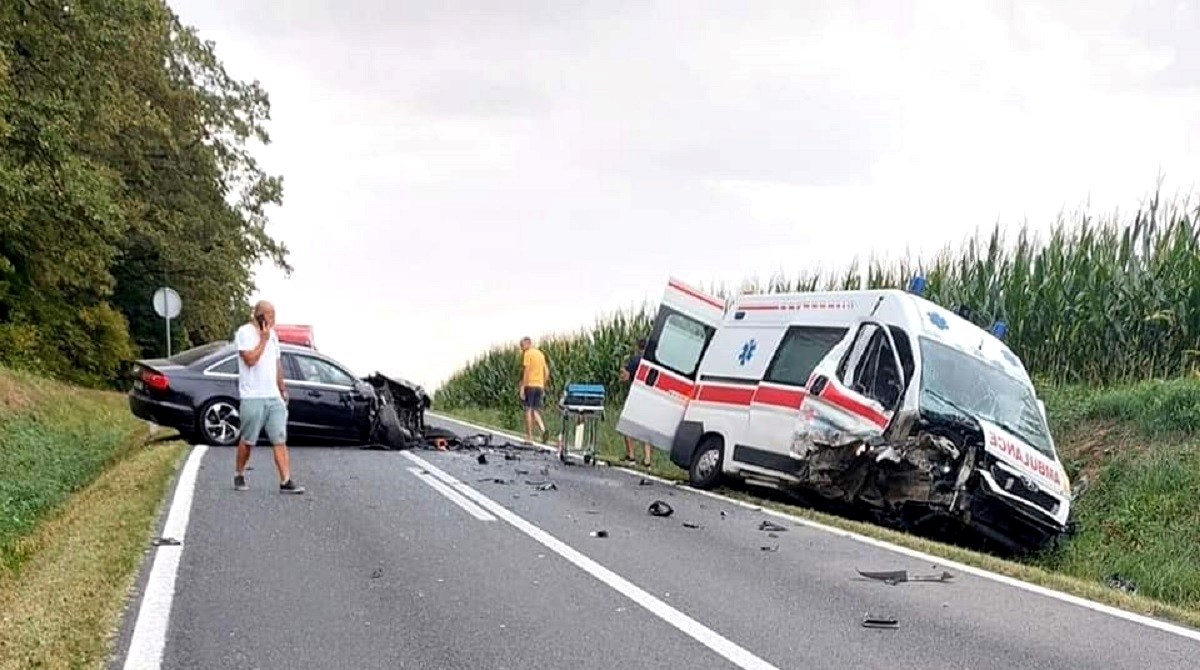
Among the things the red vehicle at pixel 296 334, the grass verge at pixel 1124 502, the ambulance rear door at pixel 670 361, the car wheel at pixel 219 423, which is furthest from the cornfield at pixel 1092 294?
the red vehicle at pixel 296 334

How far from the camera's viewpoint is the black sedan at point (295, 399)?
14.4m

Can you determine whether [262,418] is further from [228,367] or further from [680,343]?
[680,343]

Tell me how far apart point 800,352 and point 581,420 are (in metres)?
4.52

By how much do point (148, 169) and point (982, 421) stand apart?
89.3 ft

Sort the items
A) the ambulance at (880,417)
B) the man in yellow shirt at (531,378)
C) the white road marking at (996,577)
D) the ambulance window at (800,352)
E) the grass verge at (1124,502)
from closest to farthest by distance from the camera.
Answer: the white road marking at (996,577) < the grass verge at (1124,502) < the ambulance at (880,417) < the ambulance window at (800,352) < the man in yellow shirt at (531,378)

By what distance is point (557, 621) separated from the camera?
5.87m

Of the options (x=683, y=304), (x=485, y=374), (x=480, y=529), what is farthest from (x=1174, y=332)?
(x=485, y=374)

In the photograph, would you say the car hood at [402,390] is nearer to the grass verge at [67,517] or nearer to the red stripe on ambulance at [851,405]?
the grass verge at [67,517]

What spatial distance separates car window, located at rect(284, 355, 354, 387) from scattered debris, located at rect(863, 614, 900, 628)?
11.1m

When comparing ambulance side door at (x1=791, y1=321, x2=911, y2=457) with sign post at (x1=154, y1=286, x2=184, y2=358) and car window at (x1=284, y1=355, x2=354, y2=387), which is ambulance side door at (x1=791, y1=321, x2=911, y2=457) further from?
sign post at (x1=154, y1=286, x2=184, y2=358)

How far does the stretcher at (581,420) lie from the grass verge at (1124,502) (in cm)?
317

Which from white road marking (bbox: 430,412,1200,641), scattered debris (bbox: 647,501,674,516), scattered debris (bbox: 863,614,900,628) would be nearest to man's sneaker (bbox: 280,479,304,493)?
scattered debris (bbox: 647,501,674,516)

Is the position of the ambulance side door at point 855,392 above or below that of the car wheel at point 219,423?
above

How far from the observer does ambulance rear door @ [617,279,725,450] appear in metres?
14.1
